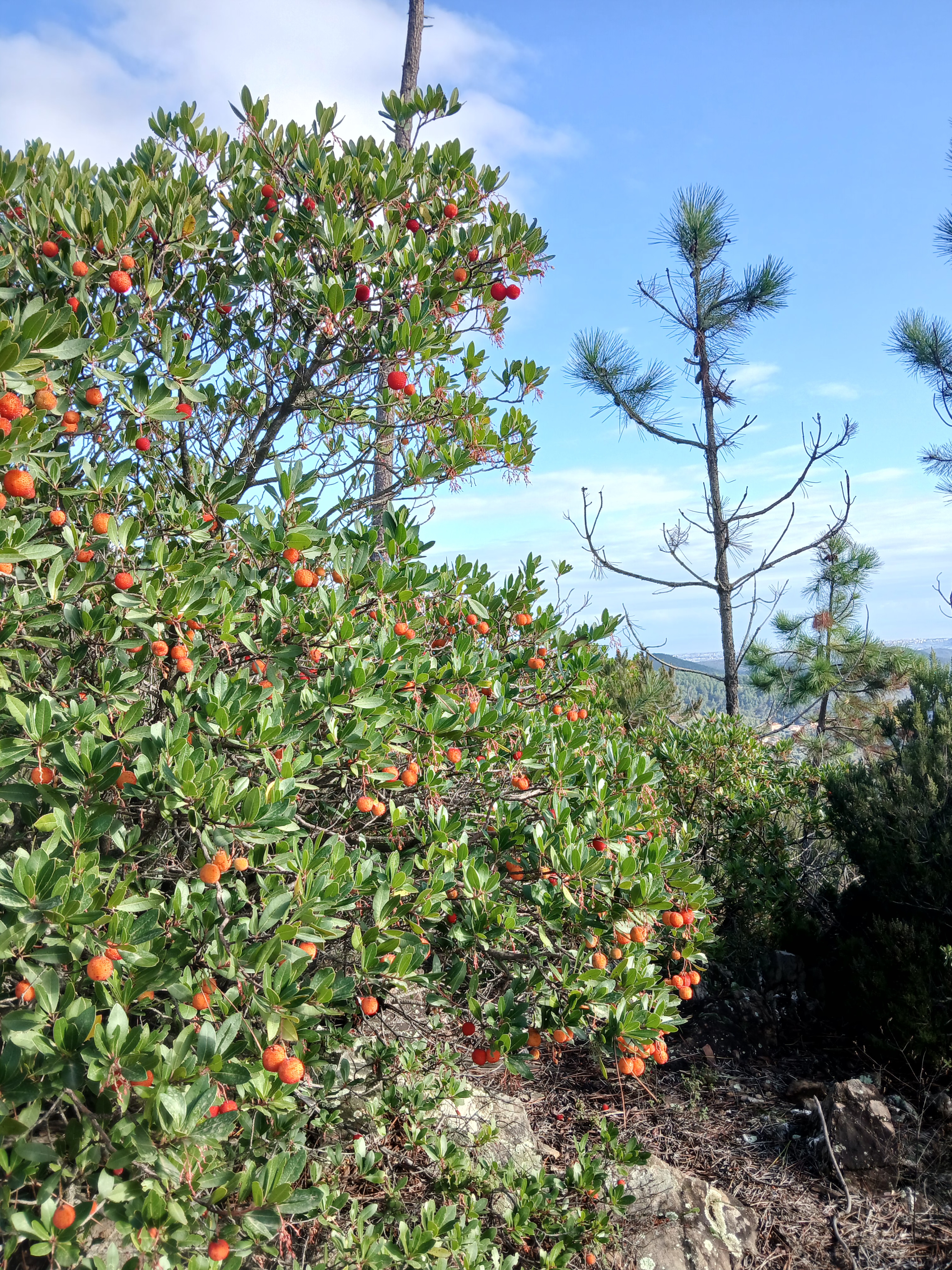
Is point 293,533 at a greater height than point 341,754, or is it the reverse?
point 293,533

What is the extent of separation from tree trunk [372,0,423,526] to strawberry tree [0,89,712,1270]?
0.15 metres

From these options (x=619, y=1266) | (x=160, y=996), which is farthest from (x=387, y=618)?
(x=619, y=1266)

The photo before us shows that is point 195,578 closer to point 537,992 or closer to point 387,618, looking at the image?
point 387,618

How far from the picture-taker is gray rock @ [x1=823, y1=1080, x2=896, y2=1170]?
3.62m

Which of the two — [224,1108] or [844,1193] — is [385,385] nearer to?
[224,1108]

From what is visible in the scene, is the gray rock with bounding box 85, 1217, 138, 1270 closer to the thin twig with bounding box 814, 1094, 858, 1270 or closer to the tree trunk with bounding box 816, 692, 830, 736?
the thin twig with bounding box 814, 1094, 858, 1270

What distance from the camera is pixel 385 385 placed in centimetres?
357

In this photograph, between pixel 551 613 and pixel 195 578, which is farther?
pixel 551 613

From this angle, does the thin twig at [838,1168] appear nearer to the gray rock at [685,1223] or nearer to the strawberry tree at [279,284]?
the gray rock at [685,1223]

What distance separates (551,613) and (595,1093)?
2.76 metres

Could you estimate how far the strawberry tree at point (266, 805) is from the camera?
70.2 inches

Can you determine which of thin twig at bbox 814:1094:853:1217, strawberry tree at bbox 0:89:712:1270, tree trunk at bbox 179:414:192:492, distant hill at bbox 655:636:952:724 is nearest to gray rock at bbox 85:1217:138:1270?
strawberry tree at bbox 0:89:712:1270

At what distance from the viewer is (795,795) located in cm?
588

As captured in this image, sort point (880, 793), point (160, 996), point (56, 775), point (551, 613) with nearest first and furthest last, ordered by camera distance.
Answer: point (56, 775) < point (160, 996) < point (551, 613) < point (880, 793)
